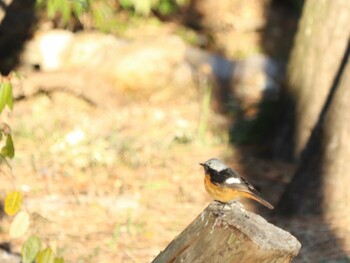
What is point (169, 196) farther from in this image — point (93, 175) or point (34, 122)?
point (34, 122)

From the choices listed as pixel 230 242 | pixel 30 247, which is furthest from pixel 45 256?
pixel 230 242

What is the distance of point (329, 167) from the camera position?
20.6ft

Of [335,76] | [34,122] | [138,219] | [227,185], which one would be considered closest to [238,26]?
[34,122]

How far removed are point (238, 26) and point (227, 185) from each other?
29.8ft

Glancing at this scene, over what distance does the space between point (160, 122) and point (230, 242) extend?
6.09 metres

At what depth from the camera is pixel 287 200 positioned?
6.58 meters

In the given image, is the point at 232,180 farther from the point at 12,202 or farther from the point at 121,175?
the point at 121,175

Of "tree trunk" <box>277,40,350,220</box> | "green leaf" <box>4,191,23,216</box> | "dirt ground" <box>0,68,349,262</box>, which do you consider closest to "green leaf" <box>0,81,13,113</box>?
"green leaf" <box>4,191,23,216</box>

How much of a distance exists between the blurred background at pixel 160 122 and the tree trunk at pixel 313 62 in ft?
0.04

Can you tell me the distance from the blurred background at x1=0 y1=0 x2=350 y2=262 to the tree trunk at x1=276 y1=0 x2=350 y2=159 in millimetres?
12

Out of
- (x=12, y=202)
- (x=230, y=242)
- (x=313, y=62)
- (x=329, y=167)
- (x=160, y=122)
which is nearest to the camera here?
(x=230, y=242)

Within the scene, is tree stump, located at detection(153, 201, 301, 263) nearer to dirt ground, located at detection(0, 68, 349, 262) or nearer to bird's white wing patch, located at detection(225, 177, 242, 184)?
bird's white wing patch, located at detection(225, 177, 242, 184)

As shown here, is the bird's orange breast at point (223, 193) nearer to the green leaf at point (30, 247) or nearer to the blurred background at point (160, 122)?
the green leaf at point (30, 247)

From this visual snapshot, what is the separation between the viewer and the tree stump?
3238mm
